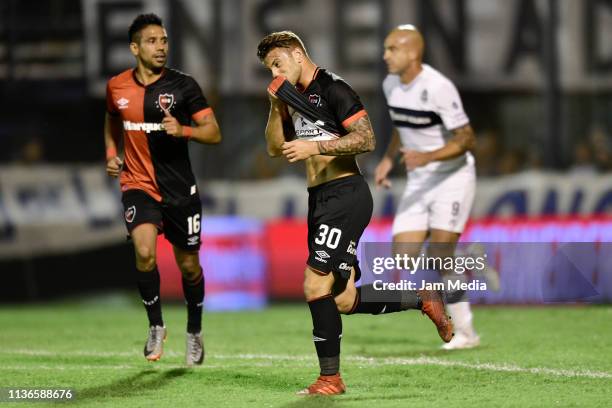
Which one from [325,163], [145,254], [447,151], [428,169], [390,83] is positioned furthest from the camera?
[390,83]

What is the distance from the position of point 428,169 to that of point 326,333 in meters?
3.08

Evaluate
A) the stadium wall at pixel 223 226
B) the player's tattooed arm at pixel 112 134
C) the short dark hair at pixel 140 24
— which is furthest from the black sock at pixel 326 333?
the stadium wall at pixel 223 226

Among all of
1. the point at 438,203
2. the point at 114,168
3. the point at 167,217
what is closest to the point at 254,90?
the point at 438,203

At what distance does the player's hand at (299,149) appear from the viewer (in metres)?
7.35

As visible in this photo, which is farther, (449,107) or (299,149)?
(449,107)

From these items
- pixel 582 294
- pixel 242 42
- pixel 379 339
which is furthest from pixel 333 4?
pixel 379 339

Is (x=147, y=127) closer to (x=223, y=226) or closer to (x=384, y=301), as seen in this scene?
(x=384, y=301)

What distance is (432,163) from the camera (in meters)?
10.4

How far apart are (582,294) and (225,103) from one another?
4.56 meters

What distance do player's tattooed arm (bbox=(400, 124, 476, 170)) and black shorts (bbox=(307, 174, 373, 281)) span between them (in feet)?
5.98

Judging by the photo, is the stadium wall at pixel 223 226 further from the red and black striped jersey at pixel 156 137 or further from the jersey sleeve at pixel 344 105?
the jersey sleeve at pixel 344 105

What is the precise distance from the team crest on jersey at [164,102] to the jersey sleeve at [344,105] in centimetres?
197

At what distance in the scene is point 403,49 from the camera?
10.3m

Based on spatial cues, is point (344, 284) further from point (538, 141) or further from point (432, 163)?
point (538, 141)
